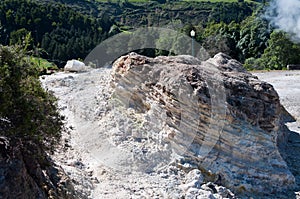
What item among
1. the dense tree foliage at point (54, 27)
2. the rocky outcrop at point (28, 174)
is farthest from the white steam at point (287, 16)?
the dense tree foliage at point (54, 27)

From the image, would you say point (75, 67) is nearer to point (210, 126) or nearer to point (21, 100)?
point (210, 126)

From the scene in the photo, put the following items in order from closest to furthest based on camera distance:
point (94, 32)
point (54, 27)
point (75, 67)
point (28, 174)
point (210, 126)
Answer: point (28, 174)
point (210, 126)
point (75, 67)
point (54, 27)
point (94, 32)

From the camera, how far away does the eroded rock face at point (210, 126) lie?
9094 millimetres

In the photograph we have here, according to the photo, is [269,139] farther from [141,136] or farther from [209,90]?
[141,136]

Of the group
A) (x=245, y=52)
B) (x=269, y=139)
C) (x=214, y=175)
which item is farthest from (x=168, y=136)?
(x=245, y=52)

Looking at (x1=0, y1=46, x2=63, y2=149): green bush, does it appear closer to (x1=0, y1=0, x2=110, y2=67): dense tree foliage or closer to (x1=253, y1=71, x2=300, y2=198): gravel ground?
(x1=253, y1=71, x2=300, y2=198): gravel ground

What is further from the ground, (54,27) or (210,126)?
(210,126)

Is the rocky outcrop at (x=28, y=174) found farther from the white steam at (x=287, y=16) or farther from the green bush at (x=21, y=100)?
the white steam at (x=287, y=16)

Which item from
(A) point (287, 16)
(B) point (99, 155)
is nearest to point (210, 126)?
(B) point (99, 155)

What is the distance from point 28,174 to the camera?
6.72m

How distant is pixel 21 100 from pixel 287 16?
69.7 ft

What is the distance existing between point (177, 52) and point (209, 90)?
2122 centimetres

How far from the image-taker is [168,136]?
9.32 metres

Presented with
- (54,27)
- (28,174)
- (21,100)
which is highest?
(21,100)
